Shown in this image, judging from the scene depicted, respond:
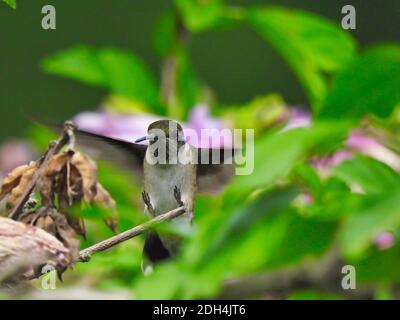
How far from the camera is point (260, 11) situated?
48.2 inches

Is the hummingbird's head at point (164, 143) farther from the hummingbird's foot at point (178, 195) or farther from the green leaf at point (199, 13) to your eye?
the green leaf at point (199, 13)

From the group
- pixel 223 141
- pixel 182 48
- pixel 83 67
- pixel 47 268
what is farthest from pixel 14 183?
pixel 182 48

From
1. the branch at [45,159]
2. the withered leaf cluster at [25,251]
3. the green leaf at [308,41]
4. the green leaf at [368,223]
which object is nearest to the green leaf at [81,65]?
the green leaf at [308,41]

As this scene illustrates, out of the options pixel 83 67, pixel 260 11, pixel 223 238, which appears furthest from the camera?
pixel 83 67

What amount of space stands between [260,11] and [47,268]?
736mm

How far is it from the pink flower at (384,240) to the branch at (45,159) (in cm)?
22

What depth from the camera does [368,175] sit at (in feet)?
1.79

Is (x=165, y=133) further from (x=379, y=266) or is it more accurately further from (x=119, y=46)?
(x=119, y=46)

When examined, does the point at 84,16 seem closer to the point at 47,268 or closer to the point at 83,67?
the point at 83,67

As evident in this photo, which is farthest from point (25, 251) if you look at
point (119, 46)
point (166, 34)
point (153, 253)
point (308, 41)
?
point (119, 46)

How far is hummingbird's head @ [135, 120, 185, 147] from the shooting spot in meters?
0.72

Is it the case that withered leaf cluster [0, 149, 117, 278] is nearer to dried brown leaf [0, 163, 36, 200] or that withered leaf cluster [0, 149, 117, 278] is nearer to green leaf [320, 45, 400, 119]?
dried brown leaf [0, 163, 36, 200]

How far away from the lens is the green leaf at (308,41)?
3.73 ft

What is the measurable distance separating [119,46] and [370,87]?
4210 millimetres
